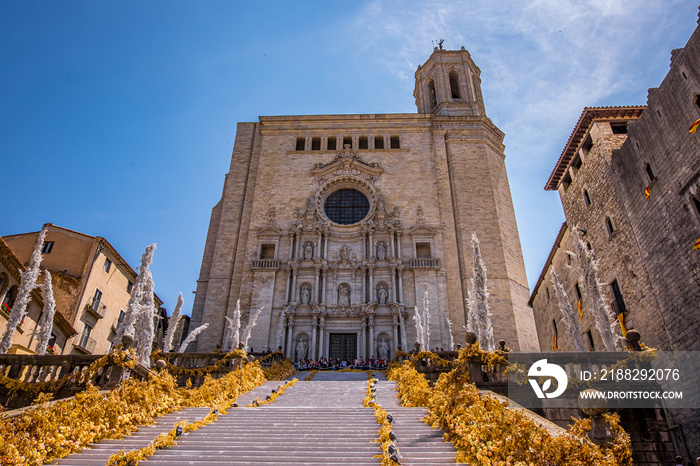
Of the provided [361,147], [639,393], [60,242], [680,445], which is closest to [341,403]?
[639,393]

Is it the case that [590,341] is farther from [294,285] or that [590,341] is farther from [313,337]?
[294,285]

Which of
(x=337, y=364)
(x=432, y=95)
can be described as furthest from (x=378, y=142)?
(x=337, y=364)

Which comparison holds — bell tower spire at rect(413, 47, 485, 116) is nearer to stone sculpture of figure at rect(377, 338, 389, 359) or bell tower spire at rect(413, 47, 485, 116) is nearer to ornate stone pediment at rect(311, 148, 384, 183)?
ornate stone pediment at rect(311, 148, 384, 183)

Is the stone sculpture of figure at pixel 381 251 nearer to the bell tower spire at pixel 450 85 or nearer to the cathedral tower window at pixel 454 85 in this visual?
the bell tower spire at pixel 450 85

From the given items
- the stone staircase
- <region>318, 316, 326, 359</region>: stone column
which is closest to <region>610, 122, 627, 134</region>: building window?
<region>318, 316, 326, 359</region>: stone column

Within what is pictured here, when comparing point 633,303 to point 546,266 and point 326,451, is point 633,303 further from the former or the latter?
point 326,451

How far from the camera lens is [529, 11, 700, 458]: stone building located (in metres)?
14.5

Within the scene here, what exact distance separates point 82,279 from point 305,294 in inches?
481

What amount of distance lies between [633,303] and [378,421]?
14651mm

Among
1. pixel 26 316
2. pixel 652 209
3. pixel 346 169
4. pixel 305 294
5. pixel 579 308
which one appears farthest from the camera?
pixel 346 169

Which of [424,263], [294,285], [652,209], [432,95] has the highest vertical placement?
[432,95]

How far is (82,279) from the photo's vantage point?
24.2 meters

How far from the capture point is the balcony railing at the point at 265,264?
28031mm

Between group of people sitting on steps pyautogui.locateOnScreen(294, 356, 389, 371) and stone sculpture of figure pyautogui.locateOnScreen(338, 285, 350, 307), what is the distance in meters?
3.61
